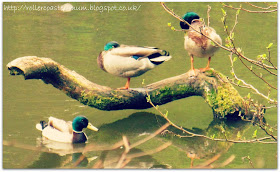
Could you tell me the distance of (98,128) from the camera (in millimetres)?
8914

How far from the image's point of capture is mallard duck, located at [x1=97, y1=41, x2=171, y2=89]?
8.70 metres

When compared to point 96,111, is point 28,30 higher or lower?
higher

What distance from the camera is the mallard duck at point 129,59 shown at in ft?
28.5

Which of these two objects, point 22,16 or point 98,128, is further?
point 22,16

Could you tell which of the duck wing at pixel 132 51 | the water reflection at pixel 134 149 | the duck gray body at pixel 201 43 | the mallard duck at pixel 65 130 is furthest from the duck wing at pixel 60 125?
the duck gray body at pixel 201 43

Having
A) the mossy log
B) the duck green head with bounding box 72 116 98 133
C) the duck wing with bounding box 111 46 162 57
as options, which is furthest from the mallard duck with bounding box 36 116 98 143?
the duck wing with bounding box 111 46 162 57

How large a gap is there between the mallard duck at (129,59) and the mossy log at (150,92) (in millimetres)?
392

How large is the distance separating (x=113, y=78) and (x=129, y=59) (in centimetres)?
257

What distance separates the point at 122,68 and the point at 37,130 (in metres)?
1.63

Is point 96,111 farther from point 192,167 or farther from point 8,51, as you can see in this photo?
point 8,51

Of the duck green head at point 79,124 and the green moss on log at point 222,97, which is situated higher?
the green moss on log at point 222,97

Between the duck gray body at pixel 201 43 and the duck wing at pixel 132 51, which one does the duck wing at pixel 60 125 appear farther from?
the duck gray body at pixel 201 43

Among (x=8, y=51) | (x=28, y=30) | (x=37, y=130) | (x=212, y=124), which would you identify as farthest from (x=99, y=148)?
(x=28, y=30)

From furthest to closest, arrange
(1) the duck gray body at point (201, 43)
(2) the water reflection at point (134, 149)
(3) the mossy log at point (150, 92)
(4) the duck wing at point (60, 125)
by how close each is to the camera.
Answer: (3) the mossy log at point (150, 92), (1) the duck gray body at point (201, 43), (4) the duck wing at point (60, 125), (2) the water reflection at point (134, 149)
